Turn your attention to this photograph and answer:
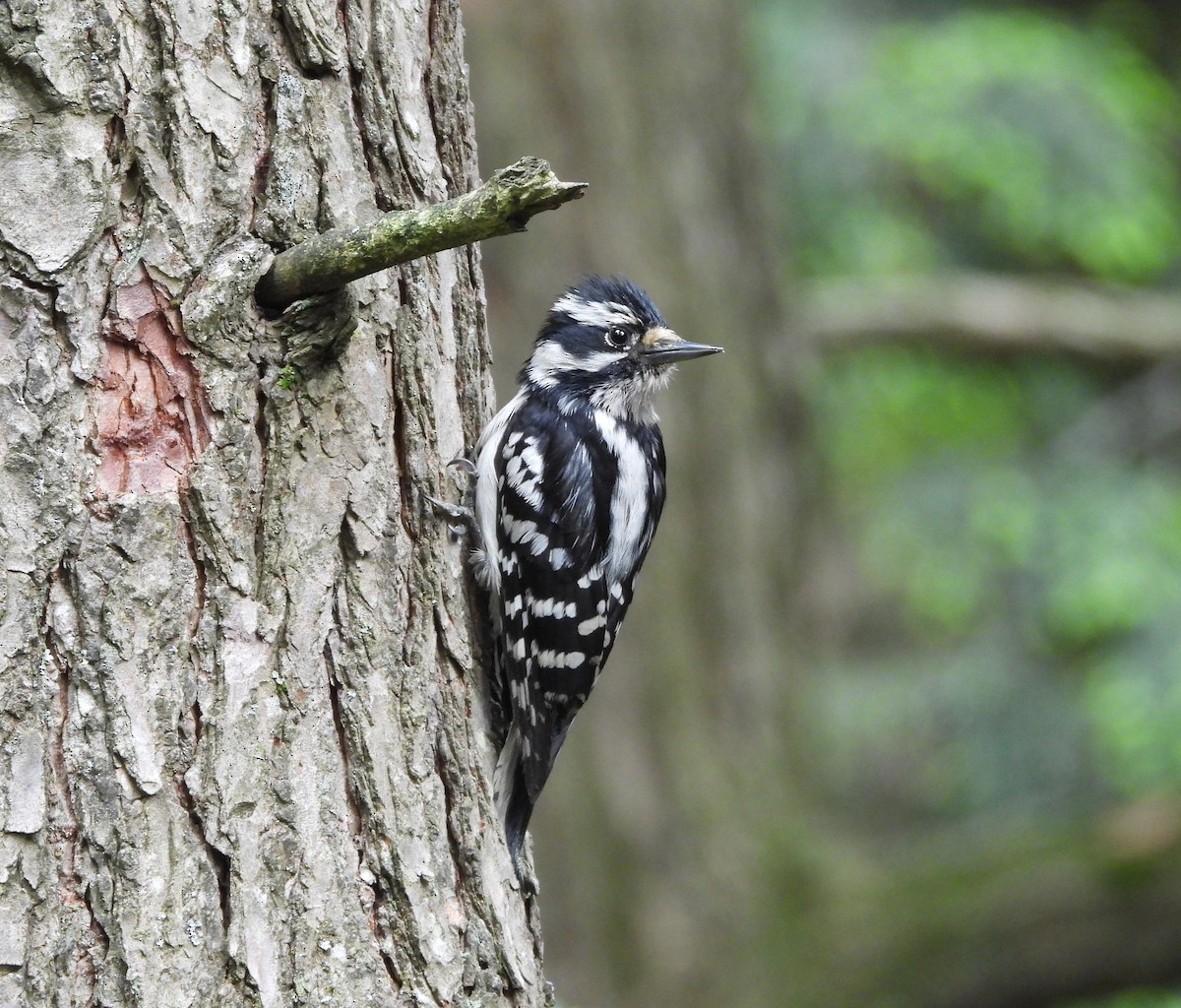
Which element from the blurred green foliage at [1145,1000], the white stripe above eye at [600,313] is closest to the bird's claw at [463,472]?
the white stripe above eye at [600,313]

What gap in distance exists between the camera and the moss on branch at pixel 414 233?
1737 millimetres

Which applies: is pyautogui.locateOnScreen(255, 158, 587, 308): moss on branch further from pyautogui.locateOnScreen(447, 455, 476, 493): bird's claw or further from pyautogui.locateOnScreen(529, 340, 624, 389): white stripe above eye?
pyautogui.locateOnScreen(529, 340, 624, 389): white stripe above eye

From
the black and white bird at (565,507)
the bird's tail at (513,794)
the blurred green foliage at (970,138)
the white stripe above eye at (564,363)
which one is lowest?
the bird's tail at (513,794)

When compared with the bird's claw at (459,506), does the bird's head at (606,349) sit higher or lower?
higher

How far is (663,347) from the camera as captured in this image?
11.7 feet

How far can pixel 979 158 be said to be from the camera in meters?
7.02

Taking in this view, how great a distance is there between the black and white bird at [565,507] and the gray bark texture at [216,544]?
439 millimetres

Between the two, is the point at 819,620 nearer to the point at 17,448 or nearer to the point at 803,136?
the point at 803,136

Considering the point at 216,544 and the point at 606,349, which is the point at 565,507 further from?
the point at 216,544

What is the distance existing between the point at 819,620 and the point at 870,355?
6.54ft

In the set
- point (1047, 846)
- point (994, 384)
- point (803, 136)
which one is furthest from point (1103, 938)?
point (803, 136)

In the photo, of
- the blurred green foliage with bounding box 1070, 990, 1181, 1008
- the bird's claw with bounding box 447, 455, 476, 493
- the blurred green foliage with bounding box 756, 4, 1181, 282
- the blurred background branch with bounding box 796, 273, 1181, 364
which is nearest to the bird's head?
the bird's claw with bounding box 447, 455, 476, 493

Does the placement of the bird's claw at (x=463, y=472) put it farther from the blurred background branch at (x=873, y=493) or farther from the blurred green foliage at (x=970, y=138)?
the blurred green foliage at (x=970, y=138)

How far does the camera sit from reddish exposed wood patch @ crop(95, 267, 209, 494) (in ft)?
6.54
